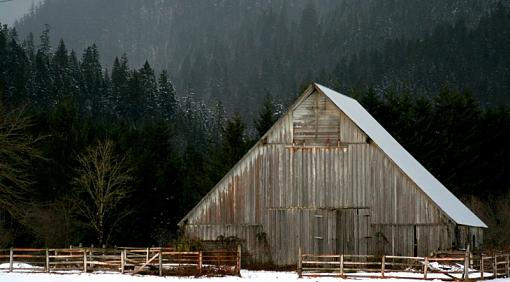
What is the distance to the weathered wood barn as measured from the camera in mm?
40844

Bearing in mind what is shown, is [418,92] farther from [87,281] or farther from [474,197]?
[87,281]

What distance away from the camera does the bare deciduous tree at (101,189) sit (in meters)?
56.9

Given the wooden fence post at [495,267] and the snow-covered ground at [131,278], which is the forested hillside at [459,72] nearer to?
the wooden fence post at [495,267]

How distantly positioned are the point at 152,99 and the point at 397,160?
4801 inches

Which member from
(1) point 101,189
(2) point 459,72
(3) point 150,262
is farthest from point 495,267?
(2) point 459,72

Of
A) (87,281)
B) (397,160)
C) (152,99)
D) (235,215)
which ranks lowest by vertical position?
(87,281)

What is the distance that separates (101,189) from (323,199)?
64.0 feet

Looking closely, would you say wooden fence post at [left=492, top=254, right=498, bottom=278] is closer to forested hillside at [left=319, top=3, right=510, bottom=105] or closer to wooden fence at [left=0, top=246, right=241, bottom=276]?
wooden fence at [left=0, top=246, right=241, bottom=276]

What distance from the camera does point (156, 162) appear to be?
261 feet

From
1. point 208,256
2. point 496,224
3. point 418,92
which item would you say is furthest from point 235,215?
point 418,92

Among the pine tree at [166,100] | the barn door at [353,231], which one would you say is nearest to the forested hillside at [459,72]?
the pine tree at [166,100]

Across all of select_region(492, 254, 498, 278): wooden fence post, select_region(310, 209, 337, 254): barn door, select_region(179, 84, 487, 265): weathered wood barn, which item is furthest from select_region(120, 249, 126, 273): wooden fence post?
select_region(492, 254, 498, 278): wooden fence post

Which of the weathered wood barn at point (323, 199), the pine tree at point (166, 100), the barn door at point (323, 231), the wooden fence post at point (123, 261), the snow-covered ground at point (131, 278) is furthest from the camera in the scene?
the pine tree at point (166, 100)

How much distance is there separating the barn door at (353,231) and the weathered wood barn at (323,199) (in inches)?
2.0
